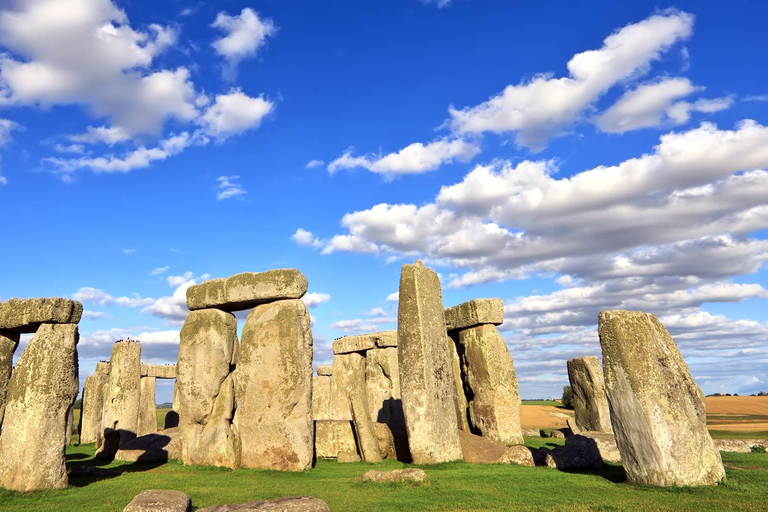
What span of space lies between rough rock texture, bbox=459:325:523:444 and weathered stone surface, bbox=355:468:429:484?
812 cm

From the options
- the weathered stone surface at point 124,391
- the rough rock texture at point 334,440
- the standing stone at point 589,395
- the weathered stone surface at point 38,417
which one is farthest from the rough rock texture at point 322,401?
the weathered stone surface at point 38,417

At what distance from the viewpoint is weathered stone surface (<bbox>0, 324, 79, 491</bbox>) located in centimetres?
893

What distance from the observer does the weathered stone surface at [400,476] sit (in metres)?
8.84

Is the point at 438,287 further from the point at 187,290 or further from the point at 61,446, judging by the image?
the point at 61,446

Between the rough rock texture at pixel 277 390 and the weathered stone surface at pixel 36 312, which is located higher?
the weathered stone surface at pixel 36 312

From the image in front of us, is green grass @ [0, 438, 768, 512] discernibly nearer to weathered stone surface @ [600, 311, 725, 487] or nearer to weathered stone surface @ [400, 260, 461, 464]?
weathered stone surface @ [600, 311, 725, 487]

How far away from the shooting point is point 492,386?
1673cm

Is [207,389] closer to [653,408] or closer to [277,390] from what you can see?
[277,390]

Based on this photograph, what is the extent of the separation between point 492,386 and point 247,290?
27.7 feet

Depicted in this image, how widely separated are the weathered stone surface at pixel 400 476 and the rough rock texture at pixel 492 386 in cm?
812

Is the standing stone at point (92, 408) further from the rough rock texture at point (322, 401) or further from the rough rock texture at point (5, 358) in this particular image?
the rough rock texture at point (5, 358)

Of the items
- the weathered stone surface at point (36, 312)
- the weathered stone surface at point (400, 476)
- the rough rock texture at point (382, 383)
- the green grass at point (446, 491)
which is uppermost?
the weathered stone surface at point (36, 312)

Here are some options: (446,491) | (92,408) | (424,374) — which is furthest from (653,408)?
(92,408)

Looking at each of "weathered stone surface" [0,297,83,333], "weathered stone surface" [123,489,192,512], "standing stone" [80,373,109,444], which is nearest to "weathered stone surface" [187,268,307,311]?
"weathered stone surface" [0,297,83,333]
